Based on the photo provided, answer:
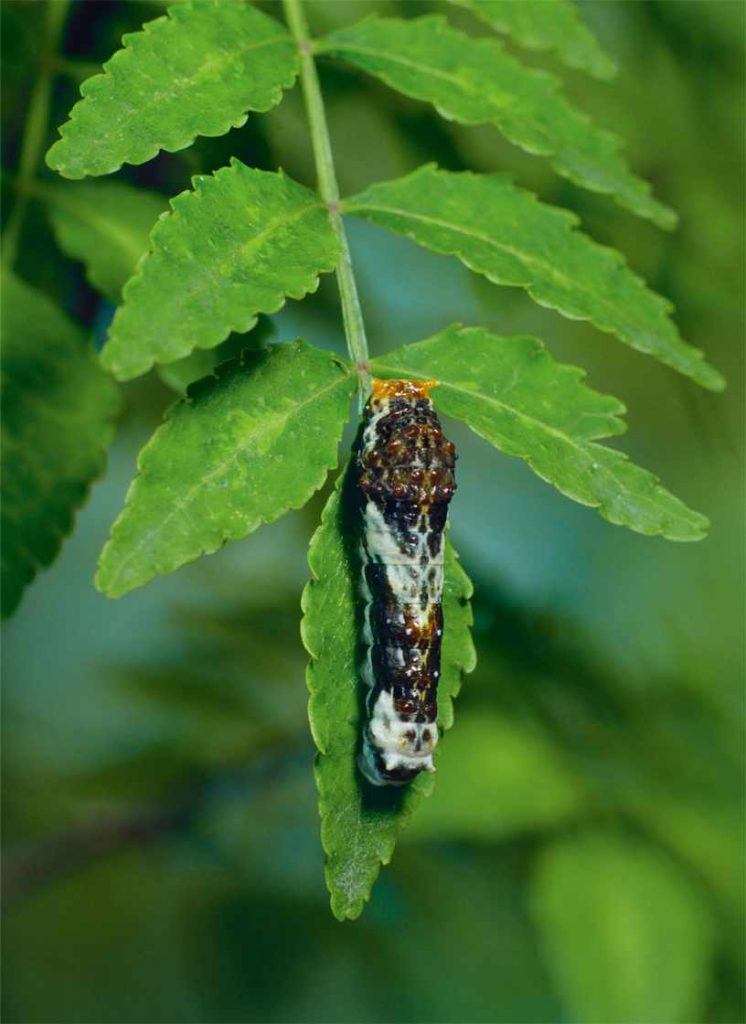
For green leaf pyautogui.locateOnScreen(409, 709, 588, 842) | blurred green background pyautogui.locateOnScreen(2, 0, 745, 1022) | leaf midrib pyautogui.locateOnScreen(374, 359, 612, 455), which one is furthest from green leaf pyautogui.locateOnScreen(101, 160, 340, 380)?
green leaf pyautogui.locateOnScreen(409, 709, 588, 842)

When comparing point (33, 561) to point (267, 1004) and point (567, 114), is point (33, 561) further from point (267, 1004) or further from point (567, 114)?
point (267, 1004)

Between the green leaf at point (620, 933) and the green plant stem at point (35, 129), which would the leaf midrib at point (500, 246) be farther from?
the green leaf at point (620, 933)

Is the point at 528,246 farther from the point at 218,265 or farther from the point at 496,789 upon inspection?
the point at 496,789

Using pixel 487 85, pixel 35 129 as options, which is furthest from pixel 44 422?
pixel 487 85

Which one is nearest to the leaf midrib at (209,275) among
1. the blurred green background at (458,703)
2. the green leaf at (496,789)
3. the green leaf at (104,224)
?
the green leaf at (104,224)

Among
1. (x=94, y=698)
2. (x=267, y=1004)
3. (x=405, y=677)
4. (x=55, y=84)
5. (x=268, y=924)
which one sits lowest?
(x=267, y=1004)

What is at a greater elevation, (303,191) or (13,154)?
(303,191)

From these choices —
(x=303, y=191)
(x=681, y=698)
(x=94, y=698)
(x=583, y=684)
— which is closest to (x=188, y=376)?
(x=303, y=191)

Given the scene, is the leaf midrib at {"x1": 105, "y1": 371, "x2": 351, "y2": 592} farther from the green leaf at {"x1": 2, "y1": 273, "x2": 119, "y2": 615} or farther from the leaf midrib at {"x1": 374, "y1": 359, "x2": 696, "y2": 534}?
the green leaf at {"x1": 2, "y1": 273, "x2": 119, "y2": 615}
